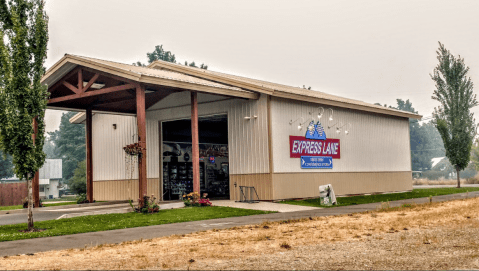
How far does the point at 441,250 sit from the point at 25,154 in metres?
10.1

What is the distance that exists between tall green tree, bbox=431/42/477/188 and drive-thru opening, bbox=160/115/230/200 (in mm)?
14411

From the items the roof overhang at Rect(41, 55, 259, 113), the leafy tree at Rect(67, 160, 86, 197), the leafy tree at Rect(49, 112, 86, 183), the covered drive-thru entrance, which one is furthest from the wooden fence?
the leafy tree at Rect(49, 112, 86, 183)

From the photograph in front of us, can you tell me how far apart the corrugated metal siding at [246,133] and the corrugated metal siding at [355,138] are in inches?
18.3

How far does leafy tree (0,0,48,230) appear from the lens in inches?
511

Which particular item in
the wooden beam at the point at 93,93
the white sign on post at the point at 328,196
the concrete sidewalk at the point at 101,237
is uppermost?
the wooden beam at the point at 93,93

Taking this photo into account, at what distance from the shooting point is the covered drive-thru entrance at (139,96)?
18.1 meters

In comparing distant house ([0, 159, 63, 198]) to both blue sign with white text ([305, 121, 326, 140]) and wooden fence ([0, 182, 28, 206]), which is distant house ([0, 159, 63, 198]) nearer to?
wooden fence ([0, 182, 28, 206])

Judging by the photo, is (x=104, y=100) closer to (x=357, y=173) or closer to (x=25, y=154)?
(x=25, y=154)

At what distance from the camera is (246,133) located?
22.3 metres

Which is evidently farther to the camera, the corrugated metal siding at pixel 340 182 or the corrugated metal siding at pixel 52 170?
the corrugated metal siding at pixel 52 170

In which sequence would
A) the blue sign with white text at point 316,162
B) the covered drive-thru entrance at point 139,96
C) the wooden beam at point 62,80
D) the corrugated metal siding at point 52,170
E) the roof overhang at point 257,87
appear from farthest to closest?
the corrugated metal siding at point 52,170 → the blue sign with white text at point 316,162 → the roof overhang at point 257,87 → the wooden beam at point 62,80 → the covered drive-thru entrance at point 139,96

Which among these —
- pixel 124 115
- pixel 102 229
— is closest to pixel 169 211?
pixel 102 229

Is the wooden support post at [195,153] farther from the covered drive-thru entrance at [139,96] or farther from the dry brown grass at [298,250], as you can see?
the dry brown grass at [298,250]

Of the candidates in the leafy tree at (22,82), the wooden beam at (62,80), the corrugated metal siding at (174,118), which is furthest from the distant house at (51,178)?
the leafy tree at (22,82)
